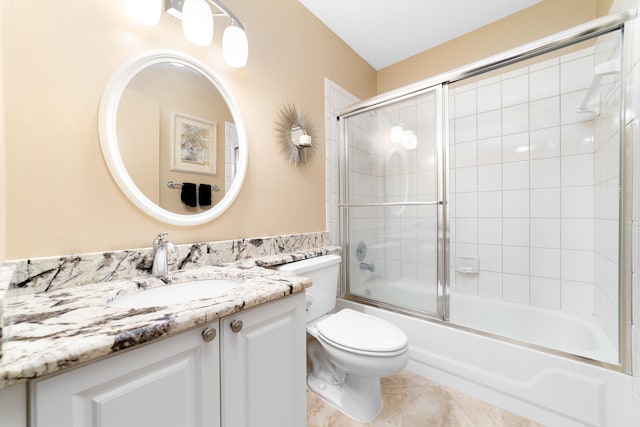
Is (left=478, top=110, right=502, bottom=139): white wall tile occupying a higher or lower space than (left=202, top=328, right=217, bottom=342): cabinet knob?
higher

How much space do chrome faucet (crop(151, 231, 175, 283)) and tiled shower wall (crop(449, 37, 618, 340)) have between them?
213 centimetres

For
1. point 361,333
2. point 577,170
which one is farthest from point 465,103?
point 361,333

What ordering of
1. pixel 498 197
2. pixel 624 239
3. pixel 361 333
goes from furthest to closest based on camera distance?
pixel 498 197
pixel 361 333
pixel 624 239

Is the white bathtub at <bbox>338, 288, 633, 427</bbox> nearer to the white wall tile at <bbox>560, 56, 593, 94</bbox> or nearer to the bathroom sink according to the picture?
the bathroom sink

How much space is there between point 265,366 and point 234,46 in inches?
56.5

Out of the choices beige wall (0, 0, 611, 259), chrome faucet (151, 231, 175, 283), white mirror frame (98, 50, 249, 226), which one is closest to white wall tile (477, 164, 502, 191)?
beige wall (0, 0, 611, 259)

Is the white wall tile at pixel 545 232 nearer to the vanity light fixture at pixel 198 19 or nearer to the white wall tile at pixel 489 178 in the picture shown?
the white wall tile at pixel 489 178

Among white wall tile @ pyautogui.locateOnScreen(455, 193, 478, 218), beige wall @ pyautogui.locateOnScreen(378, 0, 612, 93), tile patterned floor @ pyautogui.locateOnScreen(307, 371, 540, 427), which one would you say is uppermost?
beige wall @ pyautogui.locateOnScreen(378, 0, 612, 93)

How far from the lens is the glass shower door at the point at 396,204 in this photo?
1640 millimetres

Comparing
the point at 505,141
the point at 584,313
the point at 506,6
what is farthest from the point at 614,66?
the point at 584,313

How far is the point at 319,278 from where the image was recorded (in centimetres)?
149

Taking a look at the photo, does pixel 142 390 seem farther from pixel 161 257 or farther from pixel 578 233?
pixel 578 233

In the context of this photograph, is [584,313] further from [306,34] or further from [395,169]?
[306,34]

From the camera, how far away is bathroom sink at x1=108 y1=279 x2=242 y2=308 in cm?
84
